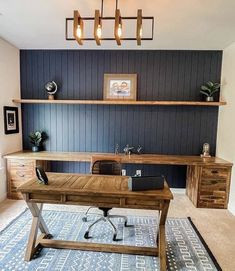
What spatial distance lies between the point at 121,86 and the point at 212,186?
2.38 metres

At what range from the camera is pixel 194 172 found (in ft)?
11.6

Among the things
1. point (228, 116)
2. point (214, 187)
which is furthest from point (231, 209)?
point (228, 116)

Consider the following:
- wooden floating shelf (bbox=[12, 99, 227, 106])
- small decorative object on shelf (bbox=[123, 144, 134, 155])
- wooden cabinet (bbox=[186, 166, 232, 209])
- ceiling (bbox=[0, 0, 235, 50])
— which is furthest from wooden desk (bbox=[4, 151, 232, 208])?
ceiling (bbox=[0, 0, 235, 50])

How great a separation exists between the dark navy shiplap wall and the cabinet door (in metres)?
0.69

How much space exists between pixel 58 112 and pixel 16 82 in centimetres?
97

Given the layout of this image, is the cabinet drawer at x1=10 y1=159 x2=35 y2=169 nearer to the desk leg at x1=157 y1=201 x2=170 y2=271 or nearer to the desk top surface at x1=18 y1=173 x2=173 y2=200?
the desk top surface at x1=18 y1=173 x2=173 y2=200

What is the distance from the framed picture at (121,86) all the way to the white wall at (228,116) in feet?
5.28

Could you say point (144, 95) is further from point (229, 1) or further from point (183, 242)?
point (183, 242)

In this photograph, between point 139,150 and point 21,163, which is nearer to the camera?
point 21,163

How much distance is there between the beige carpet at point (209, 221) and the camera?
7.53 ft

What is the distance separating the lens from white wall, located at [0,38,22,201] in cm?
354

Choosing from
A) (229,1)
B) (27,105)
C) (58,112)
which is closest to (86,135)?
(58,112)

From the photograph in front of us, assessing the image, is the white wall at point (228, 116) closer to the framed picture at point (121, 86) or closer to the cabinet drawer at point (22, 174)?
the framed picture at point (121, 86)

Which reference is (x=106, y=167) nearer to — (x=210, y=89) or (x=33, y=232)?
(x=33, y=232)
